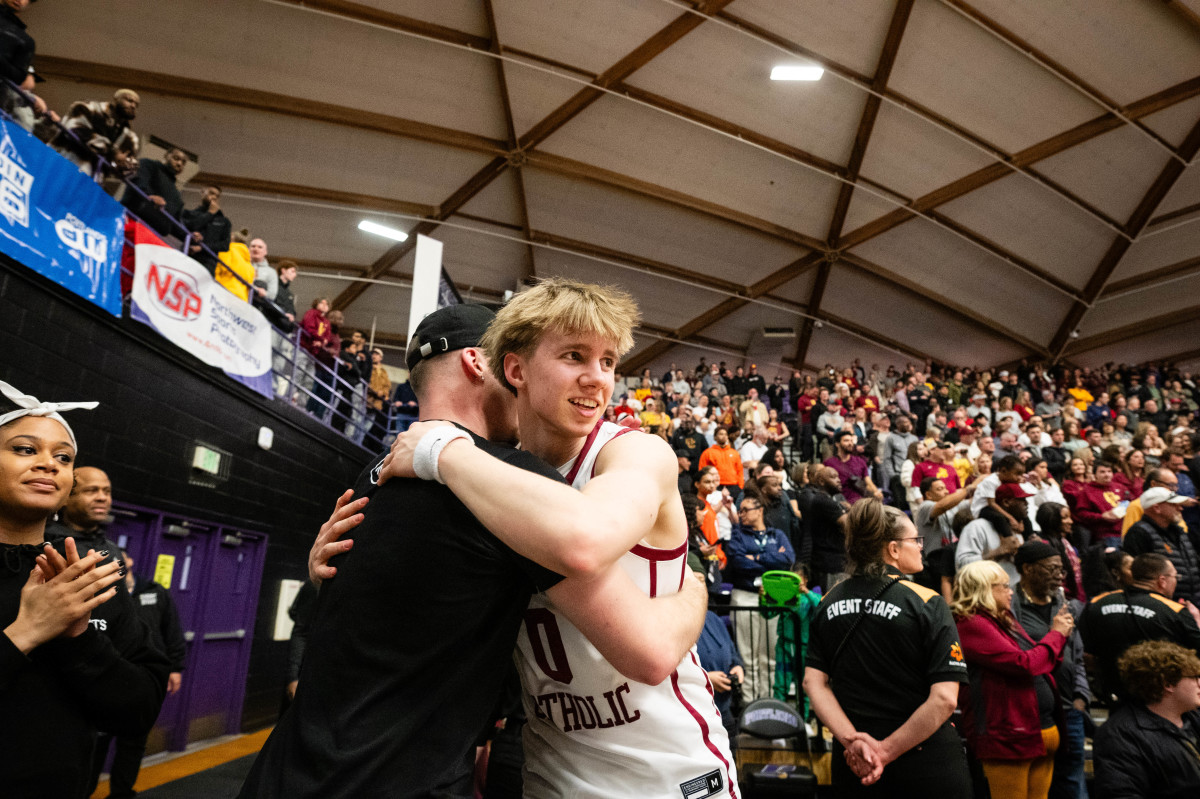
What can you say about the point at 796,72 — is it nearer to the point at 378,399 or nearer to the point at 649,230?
the point at 649,230

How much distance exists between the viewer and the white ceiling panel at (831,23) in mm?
12266

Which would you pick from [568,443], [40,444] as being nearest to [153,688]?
[40,444]

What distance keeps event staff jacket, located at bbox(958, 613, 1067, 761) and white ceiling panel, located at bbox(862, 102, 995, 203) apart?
40.6 ft

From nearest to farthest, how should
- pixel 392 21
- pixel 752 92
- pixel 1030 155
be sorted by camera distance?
1. pixel 392 21
2. pixel 752 92
3. pixel 1030 155

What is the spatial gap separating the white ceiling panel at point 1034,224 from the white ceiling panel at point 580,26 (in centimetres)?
792

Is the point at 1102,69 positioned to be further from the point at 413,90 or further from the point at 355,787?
the point at 355,787

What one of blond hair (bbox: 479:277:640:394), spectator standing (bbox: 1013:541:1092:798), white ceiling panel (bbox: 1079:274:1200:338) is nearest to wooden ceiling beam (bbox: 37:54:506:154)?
spectator standing (bbox: 1013:541:1092:798)

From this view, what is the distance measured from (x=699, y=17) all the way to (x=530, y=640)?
12711 millimetres

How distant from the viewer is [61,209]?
5340 mm

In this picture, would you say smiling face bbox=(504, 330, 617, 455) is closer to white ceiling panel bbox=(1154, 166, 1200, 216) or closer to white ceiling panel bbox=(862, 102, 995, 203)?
white ceiling panel bbox=(862, 102, 995, 203)

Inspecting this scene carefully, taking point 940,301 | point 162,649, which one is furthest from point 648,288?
point 162,649

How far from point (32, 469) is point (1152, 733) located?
4.60 meters

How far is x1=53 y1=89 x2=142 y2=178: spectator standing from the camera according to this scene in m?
5.98

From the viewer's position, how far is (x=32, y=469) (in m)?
2.26
